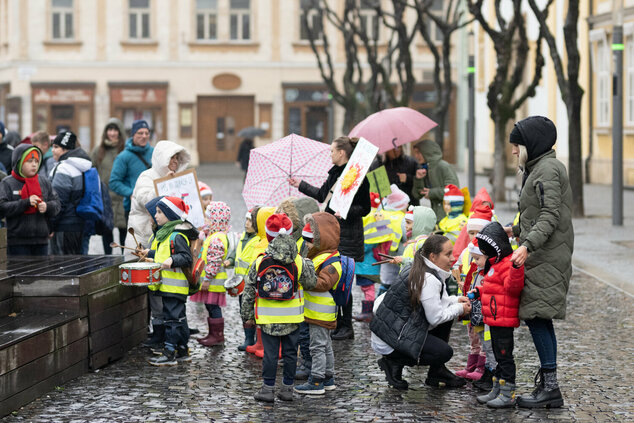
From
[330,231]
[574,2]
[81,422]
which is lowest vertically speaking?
[81,422]

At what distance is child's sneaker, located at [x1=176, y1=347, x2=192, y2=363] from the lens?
905cm

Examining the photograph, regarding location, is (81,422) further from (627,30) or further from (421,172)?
(627,30)

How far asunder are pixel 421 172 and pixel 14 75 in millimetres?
39028

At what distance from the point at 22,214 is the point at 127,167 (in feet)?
5.55

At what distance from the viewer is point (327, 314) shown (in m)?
8.02

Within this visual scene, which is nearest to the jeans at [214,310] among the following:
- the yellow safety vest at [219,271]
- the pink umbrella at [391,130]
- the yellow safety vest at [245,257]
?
the yellow safety vest at [219,271]

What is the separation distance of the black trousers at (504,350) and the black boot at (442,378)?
611 mm

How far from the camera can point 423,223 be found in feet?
34.7

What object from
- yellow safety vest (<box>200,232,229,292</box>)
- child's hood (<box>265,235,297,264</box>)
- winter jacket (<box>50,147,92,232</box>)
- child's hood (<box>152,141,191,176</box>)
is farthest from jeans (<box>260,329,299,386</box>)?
winter jacket (<box>50,147,92,232</box>)

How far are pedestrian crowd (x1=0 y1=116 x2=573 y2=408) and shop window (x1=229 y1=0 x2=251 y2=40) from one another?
39364 mm

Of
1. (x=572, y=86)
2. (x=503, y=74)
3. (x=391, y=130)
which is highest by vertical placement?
(x=503, y=74)

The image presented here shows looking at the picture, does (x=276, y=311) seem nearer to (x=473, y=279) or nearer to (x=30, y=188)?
(x=473, y=279)

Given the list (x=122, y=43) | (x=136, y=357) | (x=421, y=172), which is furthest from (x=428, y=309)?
(x=122, y=43)

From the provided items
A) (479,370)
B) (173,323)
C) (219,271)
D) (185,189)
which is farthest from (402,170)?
(479,370)
